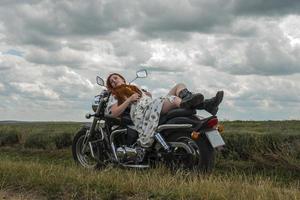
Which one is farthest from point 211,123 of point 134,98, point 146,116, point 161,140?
point 134,98

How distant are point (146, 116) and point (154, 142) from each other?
43 centimetres

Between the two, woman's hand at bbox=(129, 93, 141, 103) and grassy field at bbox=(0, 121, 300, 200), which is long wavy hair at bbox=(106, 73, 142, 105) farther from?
grassy field at bbox=(0, 121, 300, 200)

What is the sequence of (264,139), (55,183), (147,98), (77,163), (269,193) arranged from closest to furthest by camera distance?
(269,193), (55,183), (147,98), (77,163), (264,139)

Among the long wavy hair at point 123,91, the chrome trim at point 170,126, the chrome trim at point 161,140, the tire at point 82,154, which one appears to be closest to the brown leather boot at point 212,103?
the chrome trim at point 170,126

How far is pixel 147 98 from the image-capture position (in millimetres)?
8883

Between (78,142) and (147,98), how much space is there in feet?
5.47

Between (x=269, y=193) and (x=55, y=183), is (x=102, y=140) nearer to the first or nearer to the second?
(x=55, y=183)

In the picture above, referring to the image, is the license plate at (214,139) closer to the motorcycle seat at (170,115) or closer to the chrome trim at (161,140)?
the motorcycle seat at (170,115)

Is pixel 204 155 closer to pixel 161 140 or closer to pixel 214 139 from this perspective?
pixel 214 139

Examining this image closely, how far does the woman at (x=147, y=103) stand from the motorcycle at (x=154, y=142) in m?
0.12

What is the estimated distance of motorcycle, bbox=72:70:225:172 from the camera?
772cm

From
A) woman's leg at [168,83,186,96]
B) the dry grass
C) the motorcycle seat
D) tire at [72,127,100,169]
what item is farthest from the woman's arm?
the dry grass

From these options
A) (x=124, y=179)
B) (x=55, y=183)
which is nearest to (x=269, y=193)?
(x=124, y=179)

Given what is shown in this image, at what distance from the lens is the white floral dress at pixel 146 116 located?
8266mm
